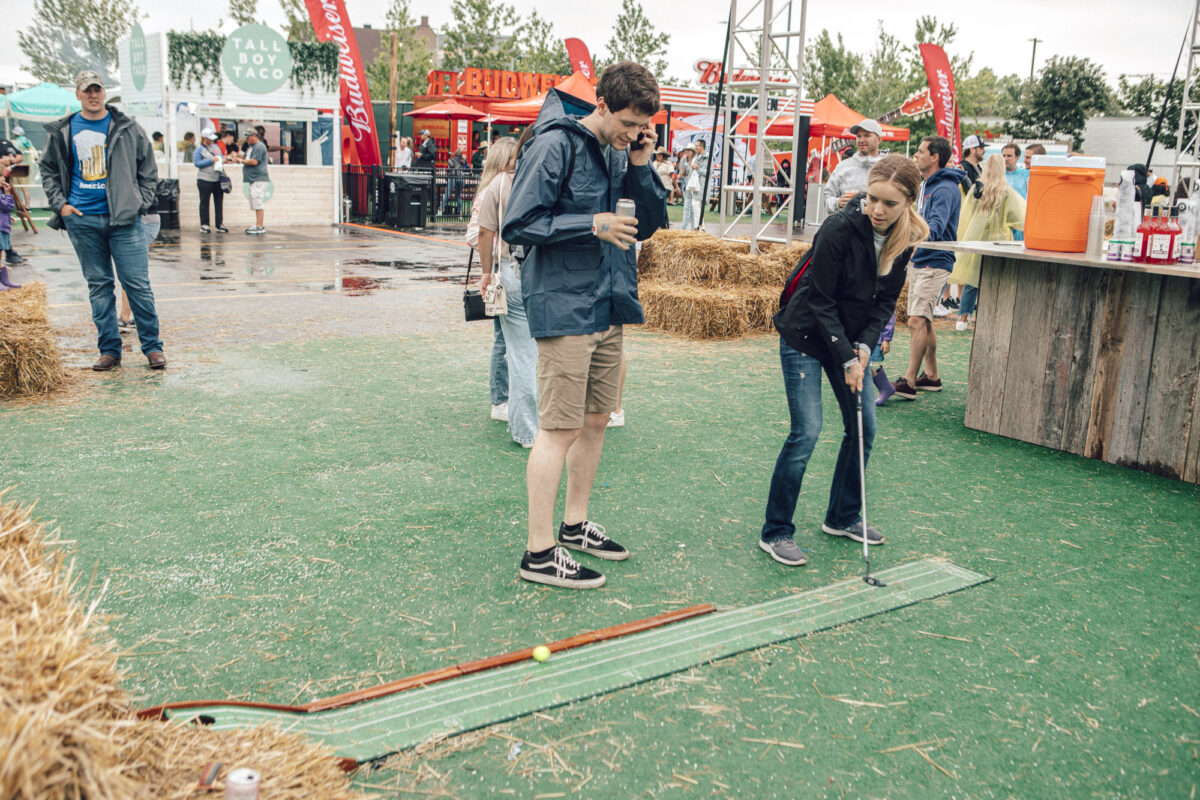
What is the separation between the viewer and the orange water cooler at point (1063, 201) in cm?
574

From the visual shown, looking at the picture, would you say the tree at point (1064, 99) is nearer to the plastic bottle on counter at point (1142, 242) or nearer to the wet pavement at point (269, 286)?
the wet pavement at point (269, 286)

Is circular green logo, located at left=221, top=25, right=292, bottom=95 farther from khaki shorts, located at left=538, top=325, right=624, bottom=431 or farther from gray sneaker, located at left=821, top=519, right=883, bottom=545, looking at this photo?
gray sneaker, located at left=821, top=519, right=883, bottom=545

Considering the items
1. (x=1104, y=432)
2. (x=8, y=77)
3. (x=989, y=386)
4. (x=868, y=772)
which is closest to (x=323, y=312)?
(x=989, y=386)

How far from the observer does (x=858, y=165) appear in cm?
919

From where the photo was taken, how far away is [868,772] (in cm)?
256

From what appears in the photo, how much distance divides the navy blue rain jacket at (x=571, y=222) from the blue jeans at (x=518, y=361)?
162 cm

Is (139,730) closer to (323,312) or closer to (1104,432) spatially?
(1104,432)

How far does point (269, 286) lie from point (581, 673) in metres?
9.88

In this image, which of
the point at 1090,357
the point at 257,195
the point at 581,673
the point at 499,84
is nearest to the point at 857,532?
the point at 581,673

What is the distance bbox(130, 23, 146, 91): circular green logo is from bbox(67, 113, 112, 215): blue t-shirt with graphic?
1446 centimetres

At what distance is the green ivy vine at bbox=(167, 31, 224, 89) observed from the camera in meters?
18.2

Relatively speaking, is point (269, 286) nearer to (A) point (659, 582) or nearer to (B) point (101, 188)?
(B) point (101, 188)

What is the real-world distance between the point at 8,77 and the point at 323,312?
73.7 feet

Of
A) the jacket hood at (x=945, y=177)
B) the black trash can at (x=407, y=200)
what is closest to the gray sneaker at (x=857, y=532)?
the jacket hood at (x=945, y=177)
